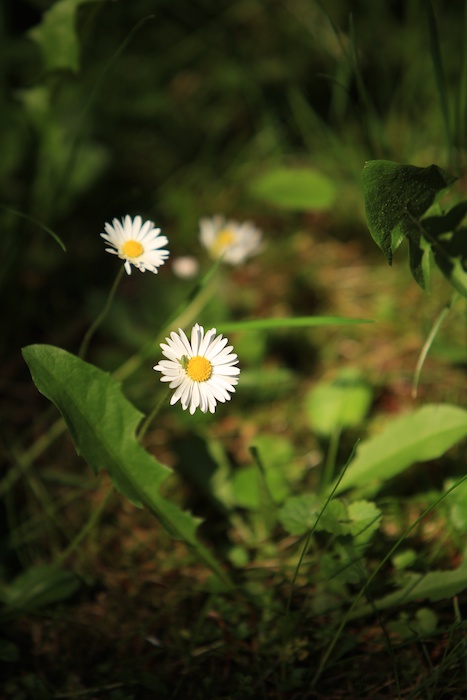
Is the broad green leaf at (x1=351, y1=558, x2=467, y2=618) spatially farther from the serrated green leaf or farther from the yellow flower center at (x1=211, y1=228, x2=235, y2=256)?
the yellow flower center at (x1=211, y1=228, x2=235, y2=256)

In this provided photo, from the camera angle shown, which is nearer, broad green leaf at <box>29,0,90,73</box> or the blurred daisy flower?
broad green leaf at <box>29,0,90,73</box>

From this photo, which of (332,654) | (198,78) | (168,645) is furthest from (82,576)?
(198,78)

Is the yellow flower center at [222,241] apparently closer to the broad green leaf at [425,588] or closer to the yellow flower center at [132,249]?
the yellow flower center at [132,249]

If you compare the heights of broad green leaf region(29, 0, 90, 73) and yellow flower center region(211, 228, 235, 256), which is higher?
broad green leaf region(29, 0, 90, 73)

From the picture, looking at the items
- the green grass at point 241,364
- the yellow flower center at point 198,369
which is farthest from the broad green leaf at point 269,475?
the yellow flower center at point 198,369

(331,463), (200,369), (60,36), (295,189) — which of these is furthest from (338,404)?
(60,36)

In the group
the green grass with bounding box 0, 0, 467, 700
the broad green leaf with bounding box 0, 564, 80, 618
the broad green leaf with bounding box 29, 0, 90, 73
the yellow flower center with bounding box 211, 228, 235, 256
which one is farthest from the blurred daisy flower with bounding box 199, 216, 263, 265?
the broad green leaf with bounding box 0, 564, 80, 618

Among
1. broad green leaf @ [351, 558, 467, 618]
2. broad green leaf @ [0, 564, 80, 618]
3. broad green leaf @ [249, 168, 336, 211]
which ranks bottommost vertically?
broad green leaf @ [351, 558, 467, 618]
